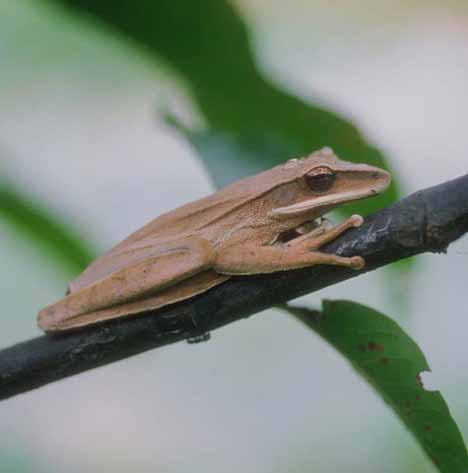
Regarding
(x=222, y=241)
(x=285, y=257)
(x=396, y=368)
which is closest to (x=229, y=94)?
(x=285, y=257)

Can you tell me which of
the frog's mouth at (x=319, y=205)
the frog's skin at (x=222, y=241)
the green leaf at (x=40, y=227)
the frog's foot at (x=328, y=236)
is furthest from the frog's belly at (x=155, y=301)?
the frog's mouth at (x=319, y=205)

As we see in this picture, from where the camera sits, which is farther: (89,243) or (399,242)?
(89,243)

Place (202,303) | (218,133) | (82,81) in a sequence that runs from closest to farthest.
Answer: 1. (202,303)
2. (218,133)
3. (82,81)

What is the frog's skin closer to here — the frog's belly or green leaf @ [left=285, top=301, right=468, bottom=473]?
the frog's belly

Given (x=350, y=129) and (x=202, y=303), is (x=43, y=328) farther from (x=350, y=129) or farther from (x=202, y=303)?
(x=350, y=129)

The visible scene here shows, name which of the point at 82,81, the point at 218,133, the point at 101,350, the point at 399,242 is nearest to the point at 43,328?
the point at 101,350
